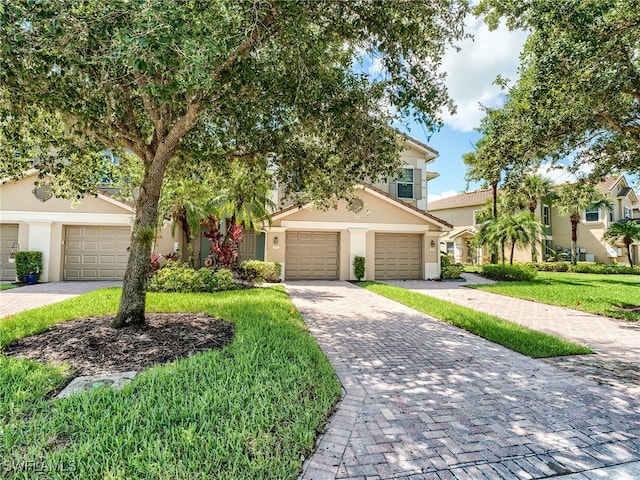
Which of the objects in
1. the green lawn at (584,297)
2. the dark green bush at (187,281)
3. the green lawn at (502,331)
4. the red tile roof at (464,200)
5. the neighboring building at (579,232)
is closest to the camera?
the green lawn at (502,331)

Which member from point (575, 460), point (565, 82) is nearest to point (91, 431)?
point (575, 460)

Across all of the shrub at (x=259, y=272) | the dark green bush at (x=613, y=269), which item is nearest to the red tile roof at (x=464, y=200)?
the dark green bush at (x=613, y=269)

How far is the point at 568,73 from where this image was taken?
6918 mm

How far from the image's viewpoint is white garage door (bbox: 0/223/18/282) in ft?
47.9

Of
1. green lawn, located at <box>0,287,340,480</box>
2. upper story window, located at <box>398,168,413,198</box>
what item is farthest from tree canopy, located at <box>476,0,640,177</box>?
upper story window, located at <box>398,168,413,198</box>

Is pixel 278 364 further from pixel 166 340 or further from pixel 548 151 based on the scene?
pixel 548 151

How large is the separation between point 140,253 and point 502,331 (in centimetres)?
722

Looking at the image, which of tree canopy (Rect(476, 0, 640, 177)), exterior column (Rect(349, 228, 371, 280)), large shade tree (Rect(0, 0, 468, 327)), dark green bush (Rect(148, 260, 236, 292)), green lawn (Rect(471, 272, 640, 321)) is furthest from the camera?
exterior column (Rect(349, 228, 371, 280))

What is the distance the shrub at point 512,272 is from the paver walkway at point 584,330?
5231mm

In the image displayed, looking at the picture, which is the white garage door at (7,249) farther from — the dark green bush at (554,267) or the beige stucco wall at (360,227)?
the dark green bush at (554,267)

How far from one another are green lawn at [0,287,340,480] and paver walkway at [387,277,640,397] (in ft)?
12.9

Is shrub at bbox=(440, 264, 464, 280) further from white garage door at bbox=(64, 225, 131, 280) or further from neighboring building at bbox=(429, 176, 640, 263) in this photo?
white garage door at bbox=(64, 225, 131, 280)

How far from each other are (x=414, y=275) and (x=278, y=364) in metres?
14.8

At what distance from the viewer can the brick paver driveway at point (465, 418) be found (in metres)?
2.89
